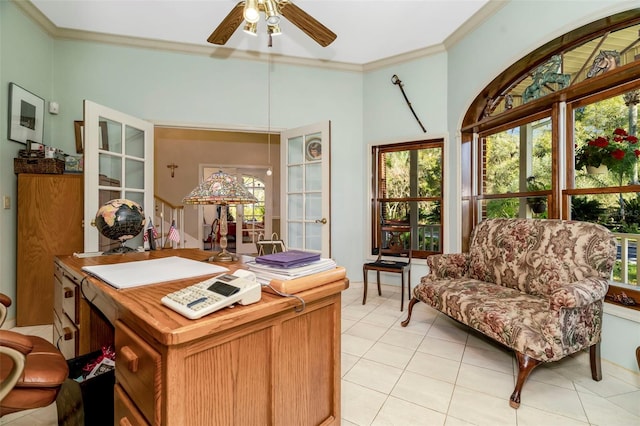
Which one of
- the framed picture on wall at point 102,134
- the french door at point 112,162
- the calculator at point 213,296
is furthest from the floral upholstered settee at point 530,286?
the framed picture on wall at point 102,134

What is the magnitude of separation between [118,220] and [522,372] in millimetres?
2650

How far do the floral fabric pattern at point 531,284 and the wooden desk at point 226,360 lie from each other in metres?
1.25

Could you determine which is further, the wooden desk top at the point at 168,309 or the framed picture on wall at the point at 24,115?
the framed picture on wall at the point at 24,115

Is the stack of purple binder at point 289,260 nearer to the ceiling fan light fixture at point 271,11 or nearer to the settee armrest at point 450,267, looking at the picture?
the ceiling fan light fixture at point 271,11

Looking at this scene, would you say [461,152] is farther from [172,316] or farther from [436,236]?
[172,316]

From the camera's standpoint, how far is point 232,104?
370 centimetres

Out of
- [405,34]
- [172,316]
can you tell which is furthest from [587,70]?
[172,316]

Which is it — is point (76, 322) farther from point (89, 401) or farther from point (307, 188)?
point (307, 188)

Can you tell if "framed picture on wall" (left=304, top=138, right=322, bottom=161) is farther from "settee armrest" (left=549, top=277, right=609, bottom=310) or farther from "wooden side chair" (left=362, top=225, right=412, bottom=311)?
"settee armrest" (left=549, top=277, right=609, bottom=310)

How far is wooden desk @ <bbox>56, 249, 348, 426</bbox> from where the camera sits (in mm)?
766

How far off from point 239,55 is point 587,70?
3476mm

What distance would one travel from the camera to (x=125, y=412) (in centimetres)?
95

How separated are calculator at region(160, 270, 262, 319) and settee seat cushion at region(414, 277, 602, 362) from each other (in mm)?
1641

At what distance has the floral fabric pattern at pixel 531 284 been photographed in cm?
167
